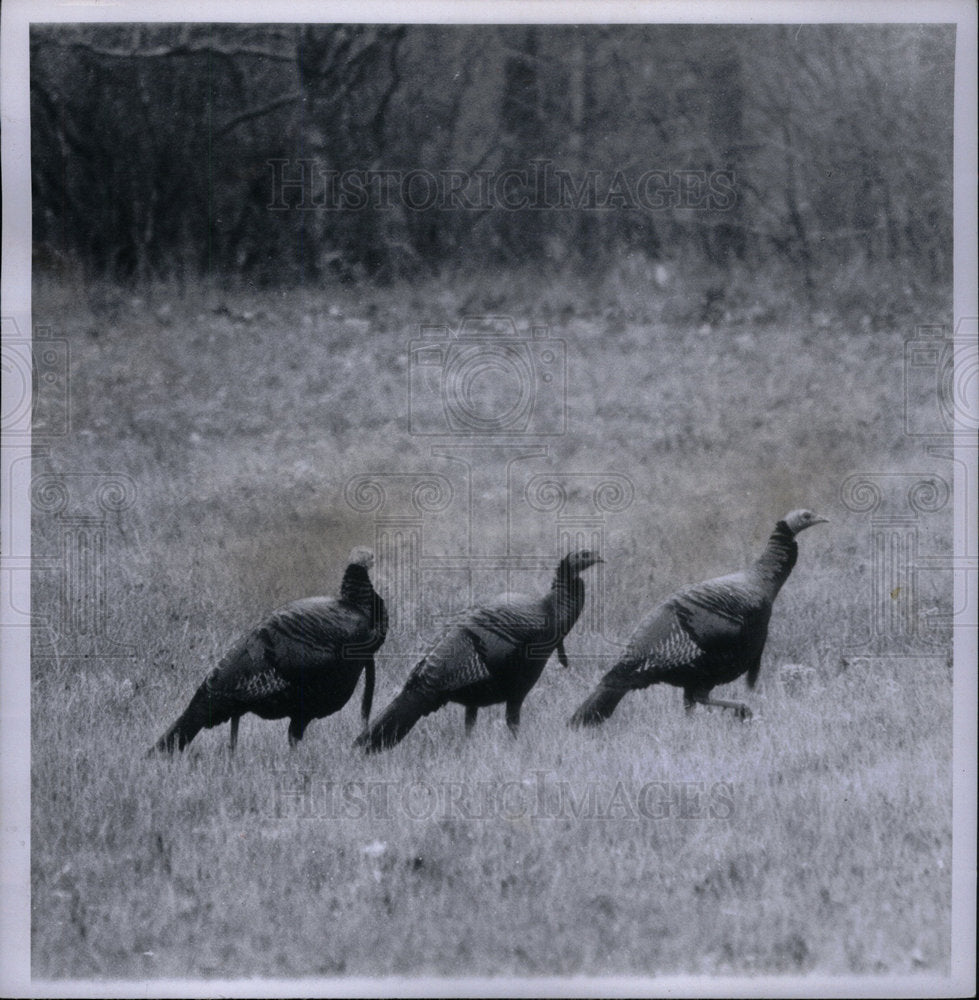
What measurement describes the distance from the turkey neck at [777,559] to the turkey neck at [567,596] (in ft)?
1.79

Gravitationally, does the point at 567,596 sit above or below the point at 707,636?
above

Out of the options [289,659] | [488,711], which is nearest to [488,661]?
[488,711]

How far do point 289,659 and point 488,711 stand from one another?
62 cm

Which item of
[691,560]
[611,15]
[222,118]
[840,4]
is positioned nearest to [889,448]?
[691,560]

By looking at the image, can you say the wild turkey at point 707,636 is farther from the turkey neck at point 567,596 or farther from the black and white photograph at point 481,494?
the turkey neck at point 567,596

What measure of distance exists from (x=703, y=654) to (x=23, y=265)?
7.79 ft

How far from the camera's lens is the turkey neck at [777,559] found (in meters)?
3.47

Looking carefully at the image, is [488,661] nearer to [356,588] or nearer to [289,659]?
[356,588]

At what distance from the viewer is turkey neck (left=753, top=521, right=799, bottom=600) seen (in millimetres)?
3475

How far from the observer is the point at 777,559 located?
3475 millimetres

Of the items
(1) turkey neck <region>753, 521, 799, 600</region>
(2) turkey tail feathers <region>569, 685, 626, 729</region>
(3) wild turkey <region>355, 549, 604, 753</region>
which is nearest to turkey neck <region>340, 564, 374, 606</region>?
(3) wild turkey <region>355, 549, 604, 753</region>

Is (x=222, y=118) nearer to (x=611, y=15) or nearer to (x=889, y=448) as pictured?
(x=611, y=15)

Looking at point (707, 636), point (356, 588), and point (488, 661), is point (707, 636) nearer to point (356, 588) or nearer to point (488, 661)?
point (488, 661)

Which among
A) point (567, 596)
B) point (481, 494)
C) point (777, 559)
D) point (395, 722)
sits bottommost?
point (395, 722)
